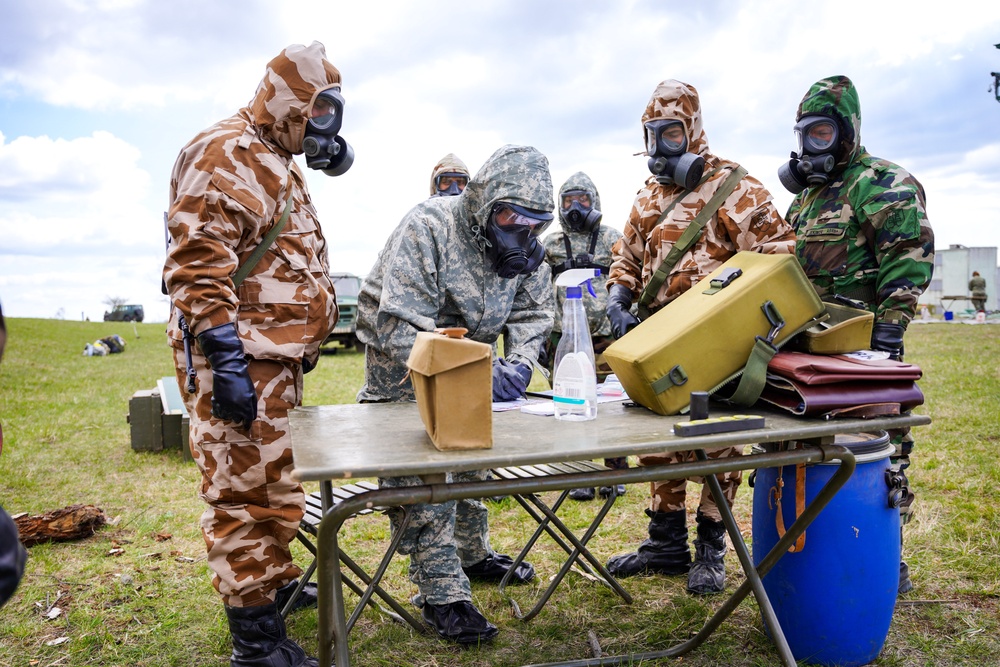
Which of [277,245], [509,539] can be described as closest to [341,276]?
[509,539]

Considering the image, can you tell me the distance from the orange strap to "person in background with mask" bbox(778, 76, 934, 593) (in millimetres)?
909

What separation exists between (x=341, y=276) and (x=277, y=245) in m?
17.3

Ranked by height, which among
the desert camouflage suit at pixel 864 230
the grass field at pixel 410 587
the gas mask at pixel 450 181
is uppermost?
the gas mask at pixel 450 181

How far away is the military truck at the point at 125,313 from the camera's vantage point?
33.9 meters

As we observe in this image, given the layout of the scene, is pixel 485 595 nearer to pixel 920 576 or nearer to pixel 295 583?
pixel 295 583

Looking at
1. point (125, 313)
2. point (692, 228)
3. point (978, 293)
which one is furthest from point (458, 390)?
point (125, 313)

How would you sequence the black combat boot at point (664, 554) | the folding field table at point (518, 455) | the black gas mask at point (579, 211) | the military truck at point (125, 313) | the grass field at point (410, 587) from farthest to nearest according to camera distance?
the military truck at point (125, 313) < the black gas mask at point (579, 211) < the black combat boot at point (664, 554) < the grass field at point (410, 587) < the folding field table at point (518, 455)

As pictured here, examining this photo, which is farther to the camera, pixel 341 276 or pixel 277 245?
pixel 341 276

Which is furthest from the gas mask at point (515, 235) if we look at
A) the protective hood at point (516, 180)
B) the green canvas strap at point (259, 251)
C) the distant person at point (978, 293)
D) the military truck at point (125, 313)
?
the military truck at point (125, 313)

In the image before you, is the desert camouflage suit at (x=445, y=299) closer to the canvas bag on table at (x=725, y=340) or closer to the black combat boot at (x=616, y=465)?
the canvas bag on table at (x=725, y=340)

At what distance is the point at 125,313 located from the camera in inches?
1347

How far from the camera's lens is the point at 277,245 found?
262 centimetres

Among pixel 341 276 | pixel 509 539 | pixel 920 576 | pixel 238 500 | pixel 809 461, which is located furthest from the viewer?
pixel 341 276

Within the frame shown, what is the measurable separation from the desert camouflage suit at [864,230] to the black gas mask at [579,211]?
2.43m
